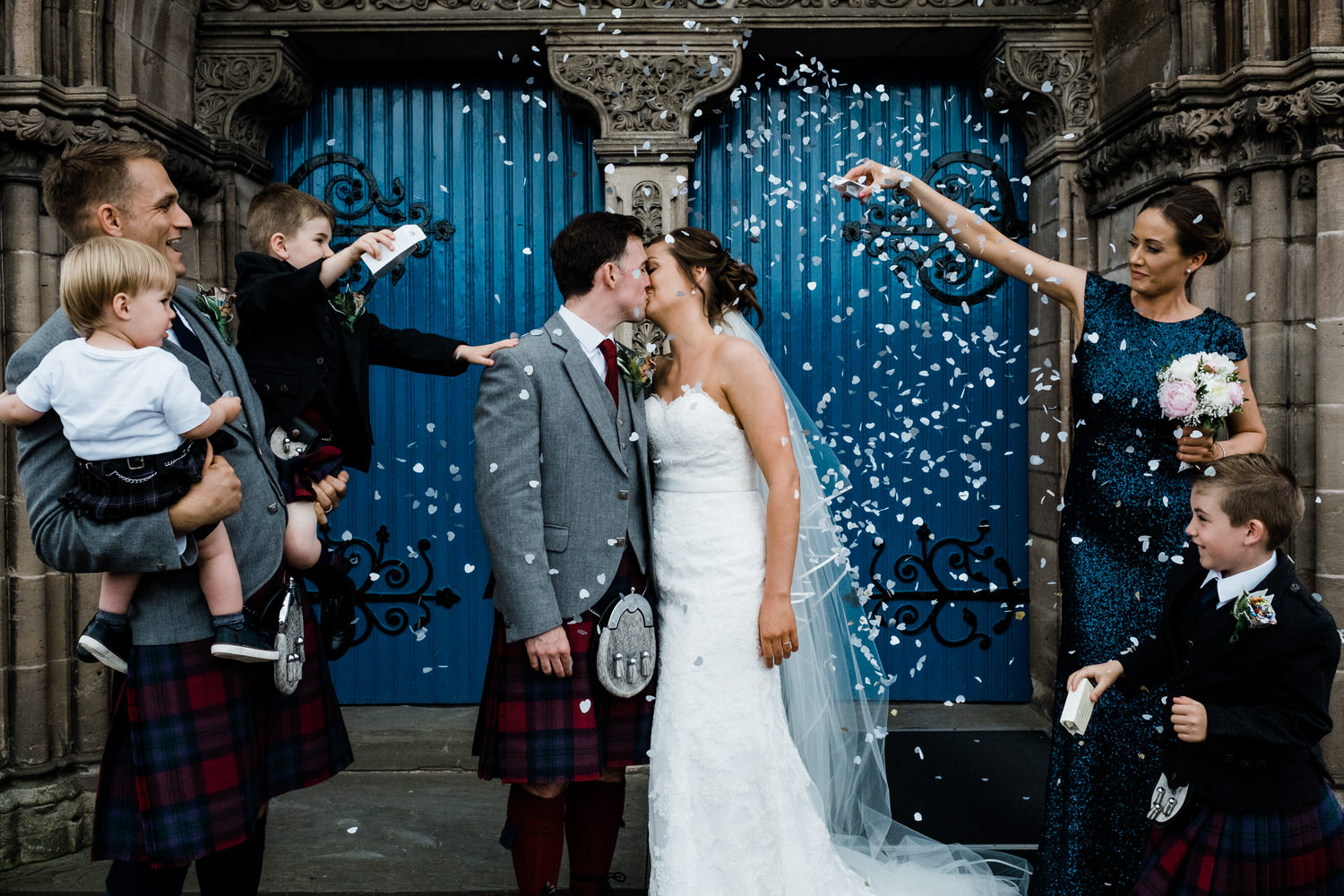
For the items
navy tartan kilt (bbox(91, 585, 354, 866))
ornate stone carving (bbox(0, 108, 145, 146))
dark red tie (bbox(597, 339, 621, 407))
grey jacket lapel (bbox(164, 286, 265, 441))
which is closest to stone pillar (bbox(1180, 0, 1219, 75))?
dark red tie (bbox(597, 339, 621, 407))

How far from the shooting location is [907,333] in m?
4.54

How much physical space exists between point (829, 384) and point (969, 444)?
71 centimetres

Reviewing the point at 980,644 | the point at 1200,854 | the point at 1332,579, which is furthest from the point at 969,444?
the point at 1200,854

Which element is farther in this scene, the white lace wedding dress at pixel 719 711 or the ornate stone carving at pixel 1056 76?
the ornate stone carving at pixel 1056 76

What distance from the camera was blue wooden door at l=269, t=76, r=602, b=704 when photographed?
4523 millimetres

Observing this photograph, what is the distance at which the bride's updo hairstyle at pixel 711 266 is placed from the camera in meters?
2.73

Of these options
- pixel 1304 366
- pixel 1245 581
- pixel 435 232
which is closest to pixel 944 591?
pixel 1304 366

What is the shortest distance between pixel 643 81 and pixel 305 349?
7.18ft

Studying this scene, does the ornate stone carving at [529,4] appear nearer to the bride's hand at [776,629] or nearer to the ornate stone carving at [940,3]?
the ornate stone carving at [940,3]

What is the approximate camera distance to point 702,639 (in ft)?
8.39

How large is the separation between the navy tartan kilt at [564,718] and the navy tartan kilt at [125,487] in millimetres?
953

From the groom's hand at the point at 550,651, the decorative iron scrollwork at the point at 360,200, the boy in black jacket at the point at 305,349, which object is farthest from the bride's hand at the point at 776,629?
the decorative iron scrollwork at the point at 360,200

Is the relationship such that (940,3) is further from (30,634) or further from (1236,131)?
(30,634)

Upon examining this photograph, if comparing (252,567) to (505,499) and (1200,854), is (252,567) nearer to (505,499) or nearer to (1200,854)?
(505,499)
